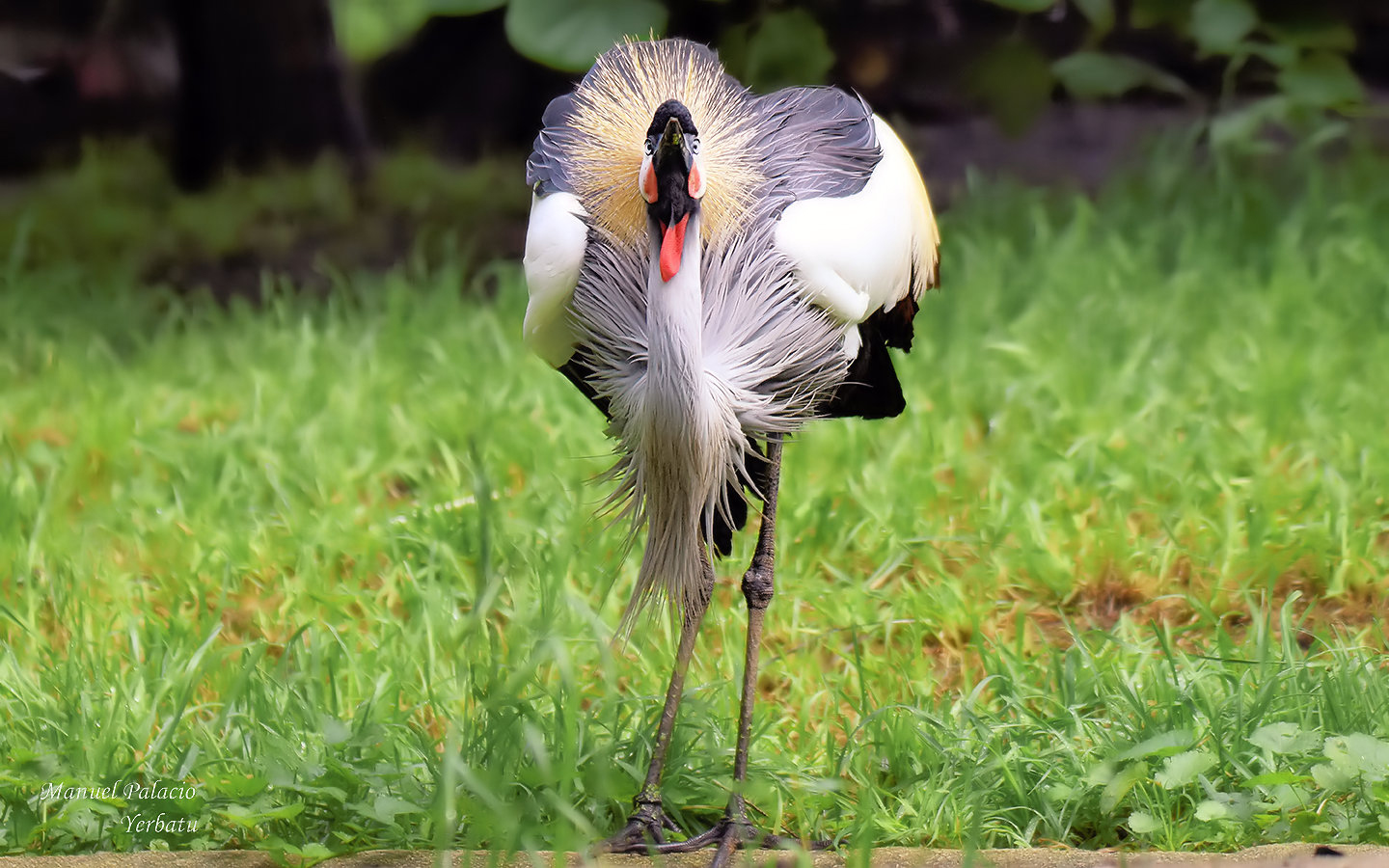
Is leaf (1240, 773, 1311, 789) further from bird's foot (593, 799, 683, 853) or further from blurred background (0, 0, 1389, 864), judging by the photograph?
bird's foot (593, 799, 683, 853)

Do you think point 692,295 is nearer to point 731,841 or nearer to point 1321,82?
point 731,841

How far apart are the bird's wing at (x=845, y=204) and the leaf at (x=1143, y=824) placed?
0.89 metres

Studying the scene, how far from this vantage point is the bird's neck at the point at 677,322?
6.68 ft

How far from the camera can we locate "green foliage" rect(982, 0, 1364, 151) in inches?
199

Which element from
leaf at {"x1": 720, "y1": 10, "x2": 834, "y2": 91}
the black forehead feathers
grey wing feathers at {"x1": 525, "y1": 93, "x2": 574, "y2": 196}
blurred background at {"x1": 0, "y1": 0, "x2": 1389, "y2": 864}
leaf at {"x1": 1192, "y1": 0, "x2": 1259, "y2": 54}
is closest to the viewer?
the black forehead feathers

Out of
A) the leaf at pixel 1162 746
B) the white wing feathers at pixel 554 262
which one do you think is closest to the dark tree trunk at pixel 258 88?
the white wing feathers at pixel 554 262

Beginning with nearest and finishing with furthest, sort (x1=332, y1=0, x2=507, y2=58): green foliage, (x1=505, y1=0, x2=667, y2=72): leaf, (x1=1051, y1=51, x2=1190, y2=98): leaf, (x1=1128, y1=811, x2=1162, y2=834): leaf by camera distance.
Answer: (x1=1128, y1=811, x2=1162, y2=834): leaf, (x1=505, y1=0, x2=667, y2=72): leaf, (x1=1051, y1=51, x2=1190, y2=98): leaf, (x1=332, y1=0, x2=507, y2=58): green foliage

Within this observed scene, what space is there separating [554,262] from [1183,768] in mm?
1261

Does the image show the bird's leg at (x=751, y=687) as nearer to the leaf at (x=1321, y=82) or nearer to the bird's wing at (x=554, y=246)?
the bird's wing at (x=554, y=246)

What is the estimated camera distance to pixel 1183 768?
7.04ft

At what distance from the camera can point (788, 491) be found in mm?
3418

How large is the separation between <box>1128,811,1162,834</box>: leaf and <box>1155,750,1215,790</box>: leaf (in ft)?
0.19

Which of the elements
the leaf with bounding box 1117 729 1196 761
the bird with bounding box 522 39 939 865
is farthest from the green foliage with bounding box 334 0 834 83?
the leaf with bounding box 1117 729 1196 761

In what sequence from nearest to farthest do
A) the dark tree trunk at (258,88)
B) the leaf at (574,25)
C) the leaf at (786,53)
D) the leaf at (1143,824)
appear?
1. the leaf at (1143,824)
2. the leaf at (574,25)
3. the leaf at (786,53)
4. the dark tree trunk at (258,88)
